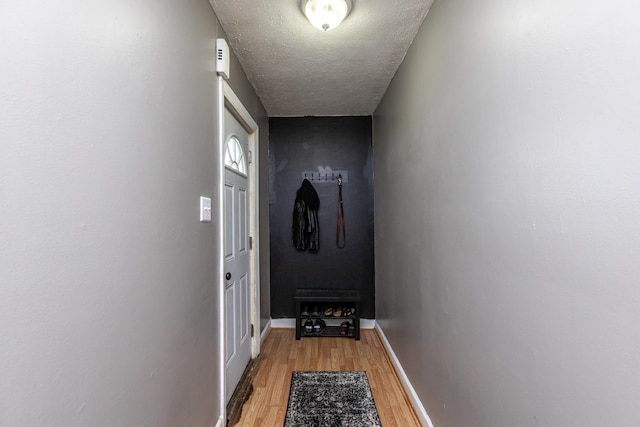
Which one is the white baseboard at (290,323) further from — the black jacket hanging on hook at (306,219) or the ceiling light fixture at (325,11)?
the ceiling light fixture at (325,11)

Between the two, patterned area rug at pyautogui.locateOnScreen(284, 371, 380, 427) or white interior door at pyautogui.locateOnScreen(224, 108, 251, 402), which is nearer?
patterned area rug at pyautogui.locateOnScreen(284, 371, 380, 427)

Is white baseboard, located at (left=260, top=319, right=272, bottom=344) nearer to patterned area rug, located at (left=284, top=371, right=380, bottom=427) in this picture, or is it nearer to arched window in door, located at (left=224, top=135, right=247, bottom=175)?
patterned area rug, located at (left=284, top=371, right=380, bottom=427)

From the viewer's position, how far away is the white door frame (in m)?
1.87

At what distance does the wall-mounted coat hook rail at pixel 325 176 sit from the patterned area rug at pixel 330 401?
6.54 ft

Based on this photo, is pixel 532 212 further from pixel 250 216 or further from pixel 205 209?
pixel 250 216

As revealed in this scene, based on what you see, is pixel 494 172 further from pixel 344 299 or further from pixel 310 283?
pixel 310 283

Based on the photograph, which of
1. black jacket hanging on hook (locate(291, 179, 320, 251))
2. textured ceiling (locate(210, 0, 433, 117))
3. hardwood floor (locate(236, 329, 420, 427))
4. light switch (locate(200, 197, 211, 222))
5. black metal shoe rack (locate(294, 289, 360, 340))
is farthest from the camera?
black jacket hanging on hook (locate(291, 179, 320, 251))

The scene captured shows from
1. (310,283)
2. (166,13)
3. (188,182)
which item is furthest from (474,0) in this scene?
(310,283)

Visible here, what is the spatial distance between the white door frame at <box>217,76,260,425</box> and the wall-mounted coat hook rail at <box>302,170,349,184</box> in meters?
0.84

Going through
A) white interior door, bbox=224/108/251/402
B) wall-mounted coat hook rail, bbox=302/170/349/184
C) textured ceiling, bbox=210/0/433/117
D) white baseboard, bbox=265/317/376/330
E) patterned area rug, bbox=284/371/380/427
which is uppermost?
textured ceiling, bbox=210/0/433/117

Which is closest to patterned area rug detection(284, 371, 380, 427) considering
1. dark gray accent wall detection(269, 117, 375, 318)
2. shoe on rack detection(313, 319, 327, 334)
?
shoe on rack detection(313, 319, 327, 334)

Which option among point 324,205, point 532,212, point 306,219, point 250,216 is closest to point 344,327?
point 306,219

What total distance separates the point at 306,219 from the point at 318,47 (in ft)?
6.16

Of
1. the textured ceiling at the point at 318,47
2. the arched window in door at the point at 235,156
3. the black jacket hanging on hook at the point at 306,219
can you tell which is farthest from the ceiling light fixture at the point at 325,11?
the black jacket hanging on hook at the point at 306,219
